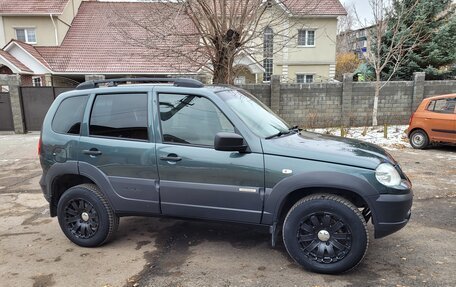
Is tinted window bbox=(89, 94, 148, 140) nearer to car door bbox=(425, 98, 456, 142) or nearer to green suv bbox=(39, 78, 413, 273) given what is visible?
green suv bbox=(39, 78, 413, 273)

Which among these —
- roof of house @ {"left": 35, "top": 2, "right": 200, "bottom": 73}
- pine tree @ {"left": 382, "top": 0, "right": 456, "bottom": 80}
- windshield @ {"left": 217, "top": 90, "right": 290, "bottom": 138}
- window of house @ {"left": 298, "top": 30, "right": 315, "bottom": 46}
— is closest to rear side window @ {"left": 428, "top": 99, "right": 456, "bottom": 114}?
windshield @ {"left": 217, "top": 90, "right": 290, "bottom": 138}

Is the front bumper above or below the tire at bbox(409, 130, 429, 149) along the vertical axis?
above

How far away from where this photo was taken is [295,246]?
3557mm

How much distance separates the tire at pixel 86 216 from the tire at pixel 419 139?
929 centimetres

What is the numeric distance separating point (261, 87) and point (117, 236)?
38.4 ft

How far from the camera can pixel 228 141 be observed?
3447 mm

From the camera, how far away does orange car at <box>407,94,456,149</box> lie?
970cm

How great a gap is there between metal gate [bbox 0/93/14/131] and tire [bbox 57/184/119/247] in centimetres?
1379

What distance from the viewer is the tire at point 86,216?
416 cm

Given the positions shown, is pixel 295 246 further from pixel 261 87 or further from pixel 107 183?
pixel 261 87

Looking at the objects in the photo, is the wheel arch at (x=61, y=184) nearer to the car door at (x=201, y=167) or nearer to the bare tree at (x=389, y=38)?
the car door at (x=201, y=167)

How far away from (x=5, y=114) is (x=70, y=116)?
1387cm

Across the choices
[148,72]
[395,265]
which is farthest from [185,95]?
[148,72]

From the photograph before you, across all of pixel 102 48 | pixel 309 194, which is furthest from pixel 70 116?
pixel 102 48
